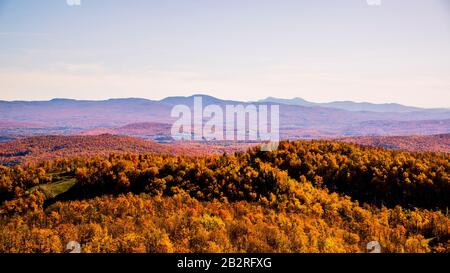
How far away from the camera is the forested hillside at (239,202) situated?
1216cm

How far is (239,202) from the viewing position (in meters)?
17.4

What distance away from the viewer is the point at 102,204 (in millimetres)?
16984

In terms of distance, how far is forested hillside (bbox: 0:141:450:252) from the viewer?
12.2 metres

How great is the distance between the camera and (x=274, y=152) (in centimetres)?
2273

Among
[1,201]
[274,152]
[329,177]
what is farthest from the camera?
[274,152]

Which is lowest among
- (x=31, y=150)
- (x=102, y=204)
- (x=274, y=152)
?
(x=31, y=150)

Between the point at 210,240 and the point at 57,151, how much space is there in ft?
429

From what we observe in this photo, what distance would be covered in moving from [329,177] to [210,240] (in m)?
10.7
